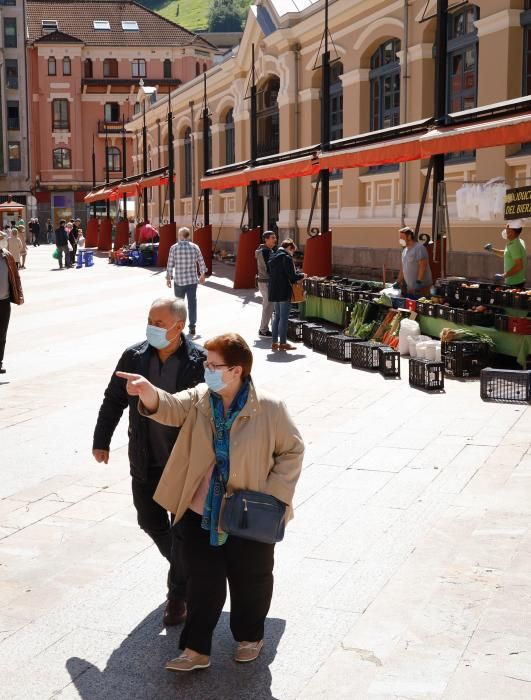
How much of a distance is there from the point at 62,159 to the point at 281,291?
57.9 meters

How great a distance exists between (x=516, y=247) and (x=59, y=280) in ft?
63.3

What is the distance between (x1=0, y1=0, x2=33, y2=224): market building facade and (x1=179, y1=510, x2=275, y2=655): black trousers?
220ft

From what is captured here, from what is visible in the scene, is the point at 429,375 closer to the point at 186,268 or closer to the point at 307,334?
the point at 307,334

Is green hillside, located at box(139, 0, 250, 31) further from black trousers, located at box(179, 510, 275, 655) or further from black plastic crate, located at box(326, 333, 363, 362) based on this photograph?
black trousers, located at box(179, 510, 275, 655)

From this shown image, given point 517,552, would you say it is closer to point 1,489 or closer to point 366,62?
point 1,489

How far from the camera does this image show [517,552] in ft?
19.0

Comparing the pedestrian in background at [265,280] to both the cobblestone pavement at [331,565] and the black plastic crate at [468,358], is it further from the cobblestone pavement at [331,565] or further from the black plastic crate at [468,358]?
the cobblestone pavement at [331,565]

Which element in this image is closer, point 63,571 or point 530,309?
point 63,571

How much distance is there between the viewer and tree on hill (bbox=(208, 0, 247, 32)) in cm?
15512

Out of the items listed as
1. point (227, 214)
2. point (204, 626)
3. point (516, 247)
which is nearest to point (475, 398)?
point (516, 247)

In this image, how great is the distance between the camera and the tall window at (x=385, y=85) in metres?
22.5

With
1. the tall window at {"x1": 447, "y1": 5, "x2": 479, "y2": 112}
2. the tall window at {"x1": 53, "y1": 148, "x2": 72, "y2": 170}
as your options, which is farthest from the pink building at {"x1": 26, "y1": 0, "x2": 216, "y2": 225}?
the tall window at {"x1": 447, "y1": 5, "x2": 479, "y2": 112}

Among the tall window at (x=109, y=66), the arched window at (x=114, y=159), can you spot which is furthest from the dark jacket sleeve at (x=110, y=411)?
the tall window at (x=109, y=66)

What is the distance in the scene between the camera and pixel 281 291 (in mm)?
14453
